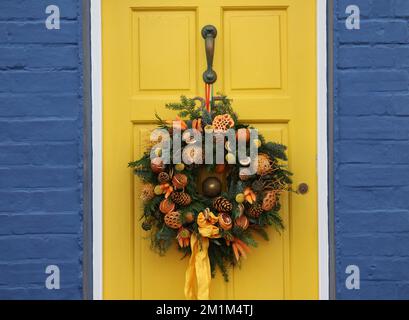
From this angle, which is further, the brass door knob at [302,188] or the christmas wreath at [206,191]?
the brass door knob at [302,188]

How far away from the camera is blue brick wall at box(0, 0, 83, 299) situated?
2793mm

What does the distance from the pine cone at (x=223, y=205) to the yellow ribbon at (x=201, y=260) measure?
4 centimetres

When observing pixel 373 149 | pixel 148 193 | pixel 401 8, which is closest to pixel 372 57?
pixel 401 8

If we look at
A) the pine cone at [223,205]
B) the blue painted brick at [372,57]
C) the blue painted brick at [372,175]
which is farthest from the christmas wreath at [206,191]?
the blue painted brick at [372,57]

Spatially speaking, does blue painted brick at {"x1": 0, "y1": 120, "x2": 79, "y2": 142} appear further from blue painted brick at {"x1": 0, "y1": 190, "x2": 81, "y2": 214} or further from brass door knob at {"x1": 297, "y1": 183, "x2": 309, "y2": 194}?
brass door knob at {"x1": 297, "y1": 183, "x2": 309, "y2": 194}

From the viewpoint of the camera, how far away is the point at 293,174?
2.87 metres

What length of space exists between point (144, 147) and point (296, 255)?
2.86 ft

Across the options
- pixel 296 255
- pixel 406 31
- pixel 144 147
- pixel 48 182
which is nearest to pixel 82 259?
pixel 48 182

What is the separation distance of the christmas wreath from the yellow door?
13cm

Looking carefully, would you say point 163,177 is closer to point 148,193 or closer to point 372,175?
point 148,193

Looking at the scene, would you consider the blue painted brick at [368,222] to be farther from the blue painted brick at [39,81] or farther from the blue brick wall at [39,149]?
the blue painted brick at [39,81]

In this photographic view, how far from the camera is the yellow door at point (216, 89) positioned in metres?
2.88

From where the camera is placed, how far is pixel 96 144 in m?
2.88

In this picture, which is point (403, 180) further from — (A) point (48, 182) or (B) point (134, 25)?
(A) point (48, 182)
